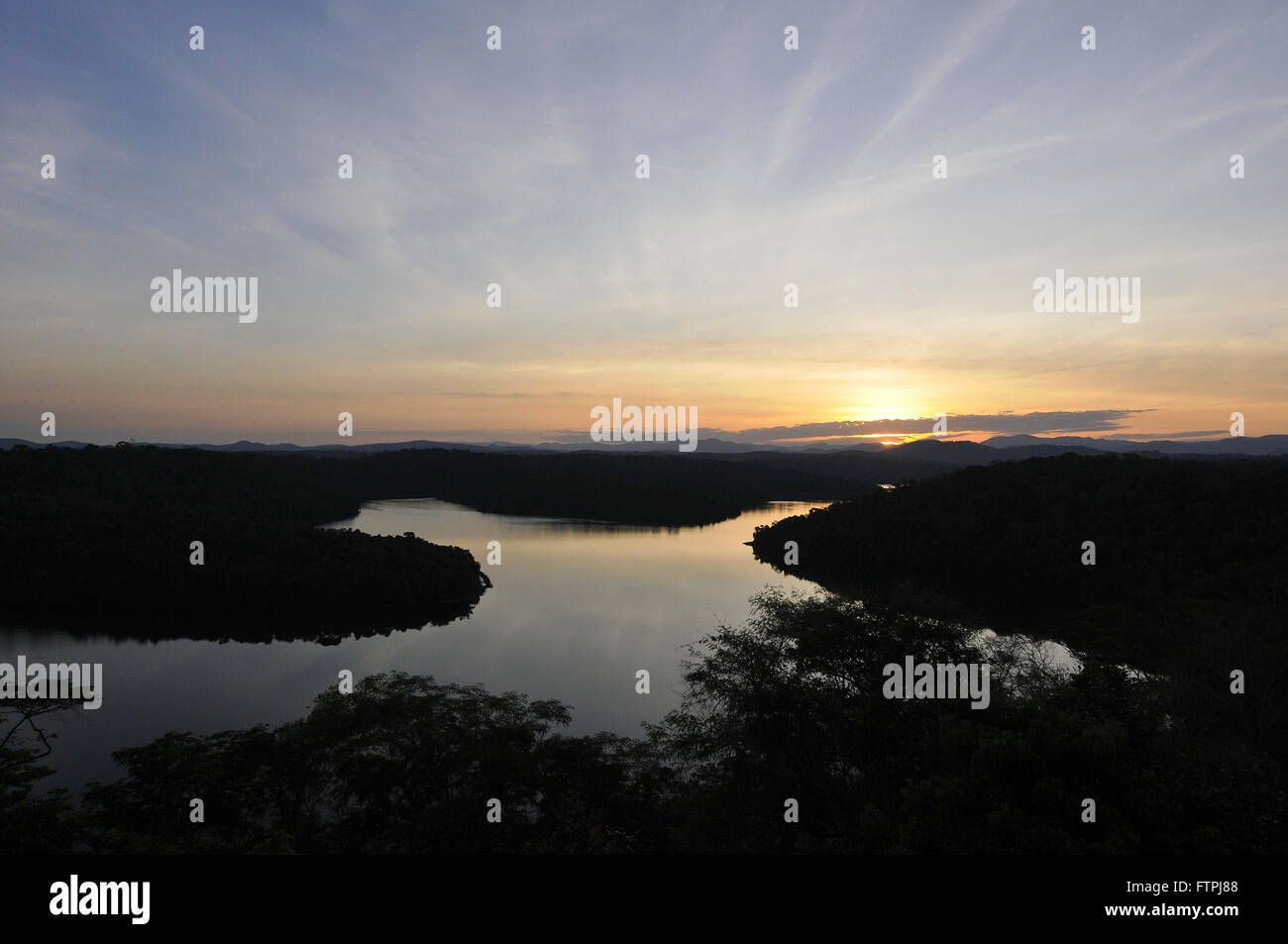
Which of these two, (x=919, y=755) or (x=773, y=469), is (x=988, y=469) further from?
(x=773, y=469)

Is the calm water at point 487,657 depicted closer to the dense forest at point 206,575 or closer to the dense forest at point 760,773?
the dense forest at point 206,575

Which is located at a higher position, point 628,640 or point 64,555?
point 64,555

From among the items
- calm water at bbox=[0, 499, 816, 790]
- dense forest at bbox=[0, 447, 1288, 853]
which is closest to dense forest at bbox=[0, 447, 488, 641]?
dense forest at bbox=[0, 447, 1288, 853]

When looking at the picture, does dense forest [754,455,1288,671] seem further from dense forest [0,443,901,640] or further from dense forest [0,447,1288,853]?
dense forest [0,443,901,640]

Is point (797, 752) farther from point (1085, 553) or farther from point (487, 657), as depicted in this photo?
point (1085, 553)

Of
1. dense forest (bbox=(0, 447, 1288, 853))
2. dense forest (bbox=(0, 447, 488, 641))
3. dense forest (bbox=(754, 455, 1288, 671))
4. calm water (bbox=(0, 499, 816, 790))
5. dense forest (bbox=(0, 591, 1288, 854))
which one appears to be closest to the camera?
dense forest (bbox=(0, 591, 1288, 854))
